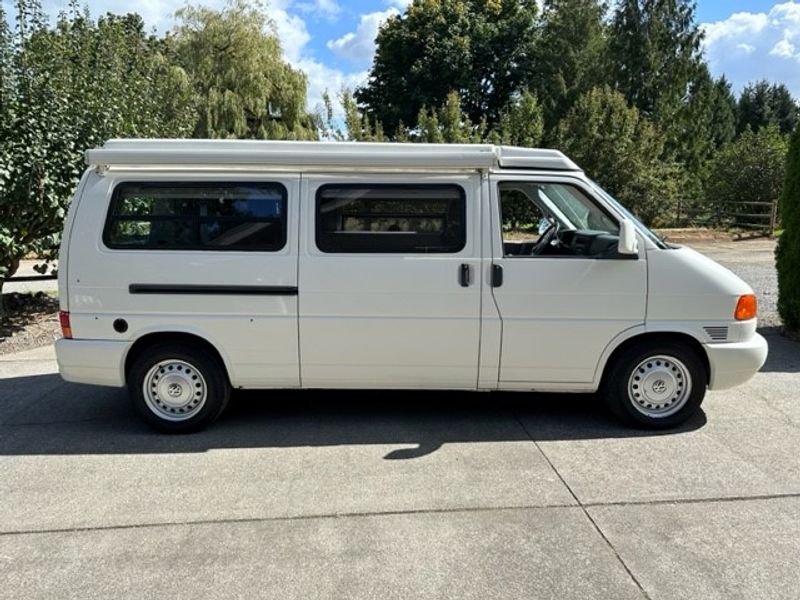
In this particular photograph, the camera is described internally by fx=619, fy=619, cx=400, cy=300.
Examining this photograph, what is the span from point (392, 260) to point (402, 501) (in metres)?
1.72

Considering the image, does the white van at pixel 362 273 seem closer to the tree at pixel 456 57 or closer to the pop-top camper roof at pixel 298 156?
the pop-top camper roof at pixel 298 156

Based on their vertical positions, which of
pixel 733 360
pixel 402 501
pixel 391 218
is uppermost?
pixel 391 218

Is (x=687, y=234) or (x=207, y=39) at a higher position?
(x=207, y=39)

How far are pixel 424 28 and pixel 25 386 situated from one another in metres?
33.7

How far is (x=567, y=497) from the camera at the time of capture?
3.79 meters

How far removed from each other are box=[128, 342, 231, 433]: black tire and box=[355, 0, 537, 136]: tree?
101 feet

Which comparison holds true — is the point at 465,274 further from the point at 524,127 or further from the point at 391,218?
the point at 524,127

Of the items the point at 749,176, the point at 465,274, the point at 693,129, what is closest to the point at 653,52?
the point at 693,129

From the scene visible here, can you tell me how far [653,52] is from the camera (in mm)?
29562

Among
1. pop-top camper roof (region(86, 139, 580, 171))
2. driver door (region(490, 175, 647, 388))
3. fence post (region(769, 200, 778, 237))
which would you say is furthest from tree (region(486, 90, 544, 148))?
pop-top camper roof (region(86, 139, 580, 171))

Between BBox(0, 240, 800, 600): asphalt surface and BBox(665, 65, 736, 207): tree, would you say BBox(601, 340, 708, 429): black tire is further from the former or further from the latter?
BBox(665, 65, 736, 207): tree

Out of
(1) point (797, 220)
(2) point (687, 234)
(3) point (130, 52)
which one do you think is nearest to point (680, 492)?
(1) point (797, 220)

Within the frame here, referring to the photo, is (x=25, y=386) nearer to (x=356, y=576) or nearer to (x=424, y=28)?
(x=356, y=576)

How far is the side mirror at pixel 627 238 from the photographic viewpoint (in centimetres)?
432
